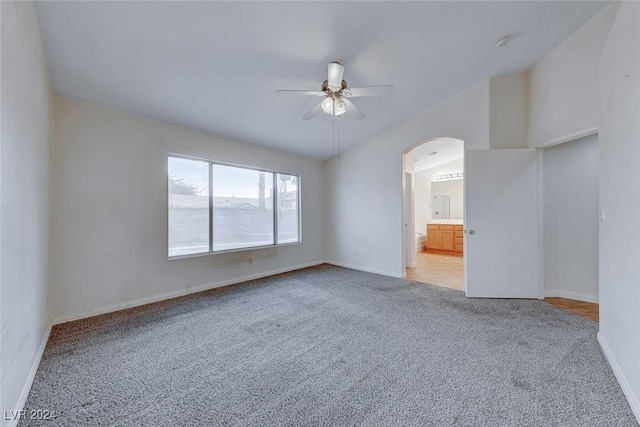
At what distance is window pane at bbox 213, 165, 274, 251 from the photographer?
13.1 ft

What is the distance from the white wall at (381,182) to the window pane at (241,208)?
1.56 metres

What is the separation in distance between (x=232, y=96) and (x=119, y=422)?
10.0 ft

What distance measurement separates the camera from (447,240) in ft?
23.4

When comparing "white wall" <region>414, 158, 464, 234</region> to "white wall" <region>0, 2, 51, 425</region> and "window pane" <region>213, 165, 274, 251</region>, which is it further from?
"white wall" <region>0, 2, 51, 425</region>

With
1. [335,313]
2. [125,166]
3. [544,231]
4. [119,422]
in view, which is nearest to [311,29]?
[125,166]

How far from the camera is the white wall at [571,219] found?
3.15 m

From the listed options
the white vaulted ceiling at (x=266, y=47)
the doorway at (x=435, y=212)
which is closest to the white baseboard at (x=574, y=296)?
the doorway at (x=435, y=212)

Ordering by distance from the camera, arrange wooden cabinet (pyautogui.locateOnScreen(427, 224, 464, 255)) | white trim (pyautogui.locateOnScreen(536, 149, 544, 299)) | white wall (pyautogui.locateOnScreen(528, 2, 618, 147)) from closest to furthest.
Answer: white wall (pyautogui.locateOnScreen(528, 2, 618, 147)), white trim (pyautogui.locateOnScreen(536, 149, 544, 299)), wooden cabinet (pyautogui.locateOnScreen(427, 224, 464, 255))

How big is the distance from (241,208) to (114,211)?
1.72 m

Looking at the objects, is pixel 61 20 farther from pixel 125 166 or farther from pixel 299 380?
pixel 299 380

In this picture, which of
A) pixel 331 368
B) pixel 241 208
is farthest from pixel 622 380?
pixel 241 208

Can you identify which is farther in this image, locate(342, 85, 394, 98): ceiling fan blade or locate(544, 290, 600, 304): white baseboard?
locate(544, 290, 600, 304): white baseboard

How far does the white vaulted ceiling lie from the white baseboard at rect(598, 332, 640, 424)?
298cm

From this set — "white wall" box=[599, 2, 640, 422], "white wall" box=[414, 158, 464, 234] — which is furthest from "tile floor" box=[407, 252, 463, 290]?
"white wall" box=[599, 2, 640, 422]
